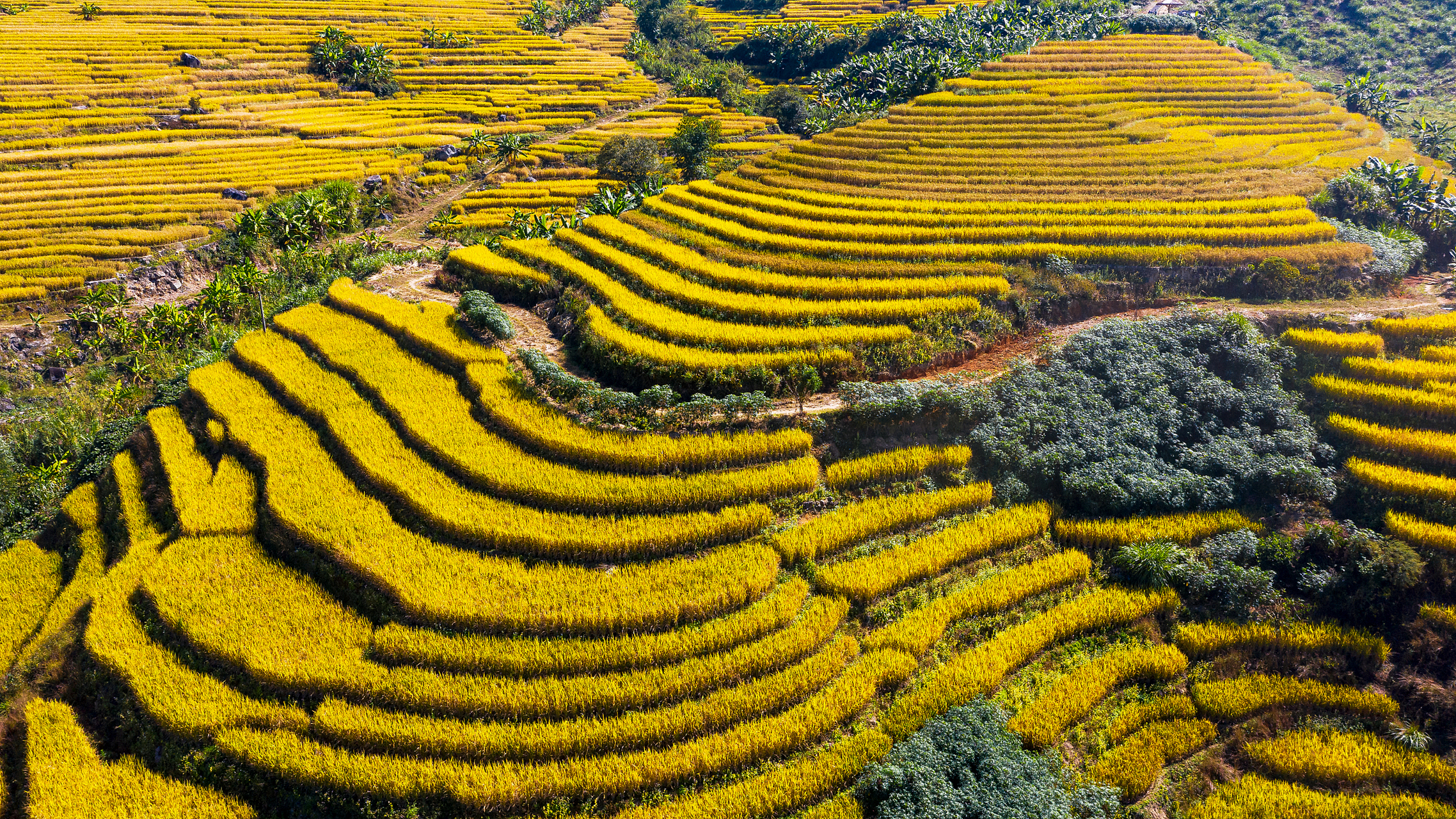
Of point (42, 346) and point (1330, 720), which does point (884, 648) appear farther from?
point (42, 346)

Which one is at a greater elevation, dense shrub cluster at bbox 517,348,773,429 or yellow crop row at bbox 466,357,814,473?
dense shrub cluster at bbox 517,348,773,429

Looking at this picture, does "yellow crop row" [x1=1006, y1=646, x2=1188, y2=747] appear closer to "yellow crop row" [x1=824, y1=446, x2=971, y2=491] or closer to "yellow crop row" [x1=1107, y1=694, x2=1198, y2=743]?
"yellow crop row" [x1=1107, y1=694, x2=1198, y2=743]

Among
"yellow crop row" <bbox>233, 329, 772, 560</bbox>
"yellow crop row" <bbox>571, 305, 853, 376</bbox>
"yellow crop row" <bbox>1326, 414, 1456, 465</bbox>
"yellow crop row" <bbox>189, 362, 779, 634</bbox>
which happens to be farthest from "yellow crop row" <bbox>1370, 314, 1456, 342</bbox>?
"yellow crop row" <bbox>189, 362, 779, 634</bbox>

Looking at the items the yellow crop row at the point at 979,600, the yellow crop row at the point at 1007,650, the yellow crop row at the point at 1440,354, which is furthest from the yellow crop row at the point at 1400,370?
the yellow crop row at the point at 979,600

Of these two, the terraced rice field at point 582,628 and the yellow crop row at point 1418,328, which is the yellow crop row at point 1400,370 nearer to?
the yellow crop row at point 1418,328

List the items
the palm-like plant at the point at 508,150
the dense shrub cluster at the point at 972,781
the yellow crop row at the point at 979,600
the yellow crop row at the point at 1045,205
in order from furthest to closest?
the palm-like plant at the point at 508,150, the yellow crop row at the point at 1045,205, the yellow crop row at the point at 979,600, the dense shrub cluster at the point at 972,781

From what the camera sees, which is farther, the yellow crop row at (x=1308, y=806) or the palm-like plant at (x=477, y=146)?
the palm-like plant at (x=477, y=146)

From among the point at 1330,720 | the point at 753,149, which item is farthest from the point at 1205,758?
the point at 753,149
